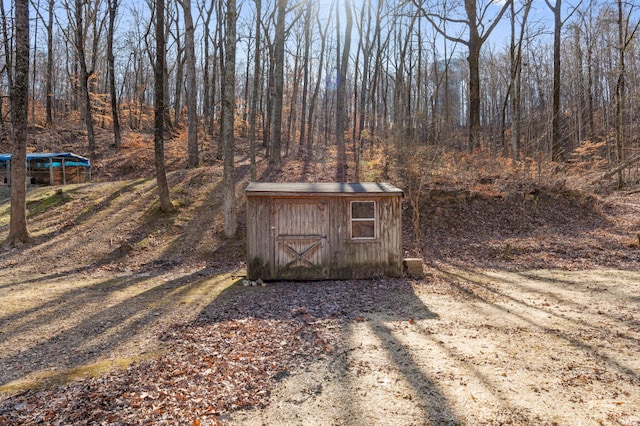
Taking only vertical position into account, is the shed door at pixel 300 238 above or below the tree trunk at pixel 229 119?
below

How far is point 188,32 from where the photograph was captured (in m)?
16.8

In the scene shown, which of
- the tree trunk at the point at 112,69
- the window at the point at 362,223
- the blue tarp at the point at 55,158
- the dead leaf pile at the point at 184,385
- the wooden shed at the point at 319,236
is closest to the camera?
the dead leaf pile at the point at 184,385

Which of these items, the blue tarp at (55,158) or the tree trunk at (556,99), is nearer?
the tree trunk at (556,99)

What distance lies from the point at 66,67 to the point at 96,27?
46.1ft

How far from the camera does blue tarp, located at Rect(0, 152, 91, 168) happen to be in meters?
21.1

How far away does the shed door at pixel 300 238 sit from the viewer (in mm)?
9953

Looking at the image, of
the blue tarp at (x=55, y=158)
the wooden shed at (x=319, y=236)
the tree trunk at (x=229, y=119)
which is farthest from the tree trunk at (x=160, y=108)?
the blue tarp at (x=55, y=158)

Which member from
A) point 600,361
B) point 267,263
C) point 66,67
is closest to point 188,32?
point 267,263

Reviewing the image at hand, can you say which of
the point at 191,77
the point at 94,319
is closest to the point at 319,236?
the point at 94,319

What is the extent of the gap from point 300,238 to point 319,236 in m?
0.51

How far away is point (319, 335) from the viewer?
621cm

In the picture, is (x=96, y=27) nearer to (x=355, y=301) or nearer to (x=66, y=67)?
(x=66, y=67)

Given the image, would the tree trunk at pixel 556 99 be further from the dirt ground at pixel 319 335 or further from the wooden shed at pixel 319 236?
the wooden shed at pixel 319 236

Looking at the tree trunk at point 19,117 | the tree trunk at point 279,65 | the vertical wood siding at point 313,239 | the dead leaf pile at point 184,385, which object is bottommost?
the dead leaf pile at point 184,385
